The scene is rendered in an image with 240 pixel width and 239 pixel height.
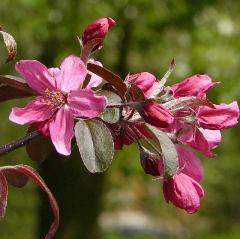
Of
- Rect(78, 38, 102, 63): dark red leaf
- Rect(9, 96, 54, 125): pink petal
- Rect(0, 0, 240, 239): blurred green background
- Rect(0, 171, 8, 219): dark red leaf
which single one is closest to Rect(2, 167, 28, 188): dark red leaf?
Rect(0, 171, 8, 219): dark red leaf

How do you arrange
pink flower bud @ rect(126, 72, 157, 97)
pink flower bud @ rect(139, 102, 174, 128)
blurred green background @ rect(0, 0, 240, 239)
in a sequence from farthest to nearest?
blurred green background @ rect(0, 0, 240, 239) < pink flower bud @ rect(126, 72, 157, 97) < pink flower bud @ rect(139, 102, 174, 128)

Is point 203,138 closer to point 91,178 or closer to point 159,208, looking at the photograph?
point 91,178

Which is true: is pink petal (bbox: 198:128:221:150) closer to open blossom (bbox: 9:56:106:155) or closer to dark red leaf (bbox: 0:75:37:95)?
open blossom (bbox: 9:56:106:155)

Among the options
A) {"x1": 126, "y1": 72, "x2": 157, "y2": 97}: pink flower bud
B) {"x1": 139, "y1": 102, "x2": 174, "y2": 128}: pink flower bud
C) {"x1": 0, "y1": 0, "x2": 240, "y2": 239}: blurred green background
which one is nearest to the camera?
{"x1": 139, "y1": 102, "x2": 174, "y2": 128}: pink flower bud

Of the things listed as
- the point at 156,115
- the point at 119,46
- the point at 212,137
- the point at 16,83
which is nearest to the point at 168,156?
the point at 156,115

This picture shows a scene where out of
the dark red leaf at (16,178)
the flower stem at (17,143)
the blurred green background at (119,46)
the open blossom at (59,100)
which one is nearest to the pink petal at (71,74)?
the open blossom at (59,100)

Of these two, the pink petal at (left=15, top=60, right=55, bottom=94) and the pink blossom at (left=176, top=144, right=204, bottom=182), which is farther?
the pink blossom at (left=176, top=144, right=204, bottom=182)

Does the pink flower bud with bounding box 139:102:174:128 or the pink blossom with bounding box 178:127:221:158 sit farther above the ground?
the pink flower bud with bounding box 139:102:174:128

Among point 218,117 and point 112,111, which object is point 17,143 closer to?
point 112,111
